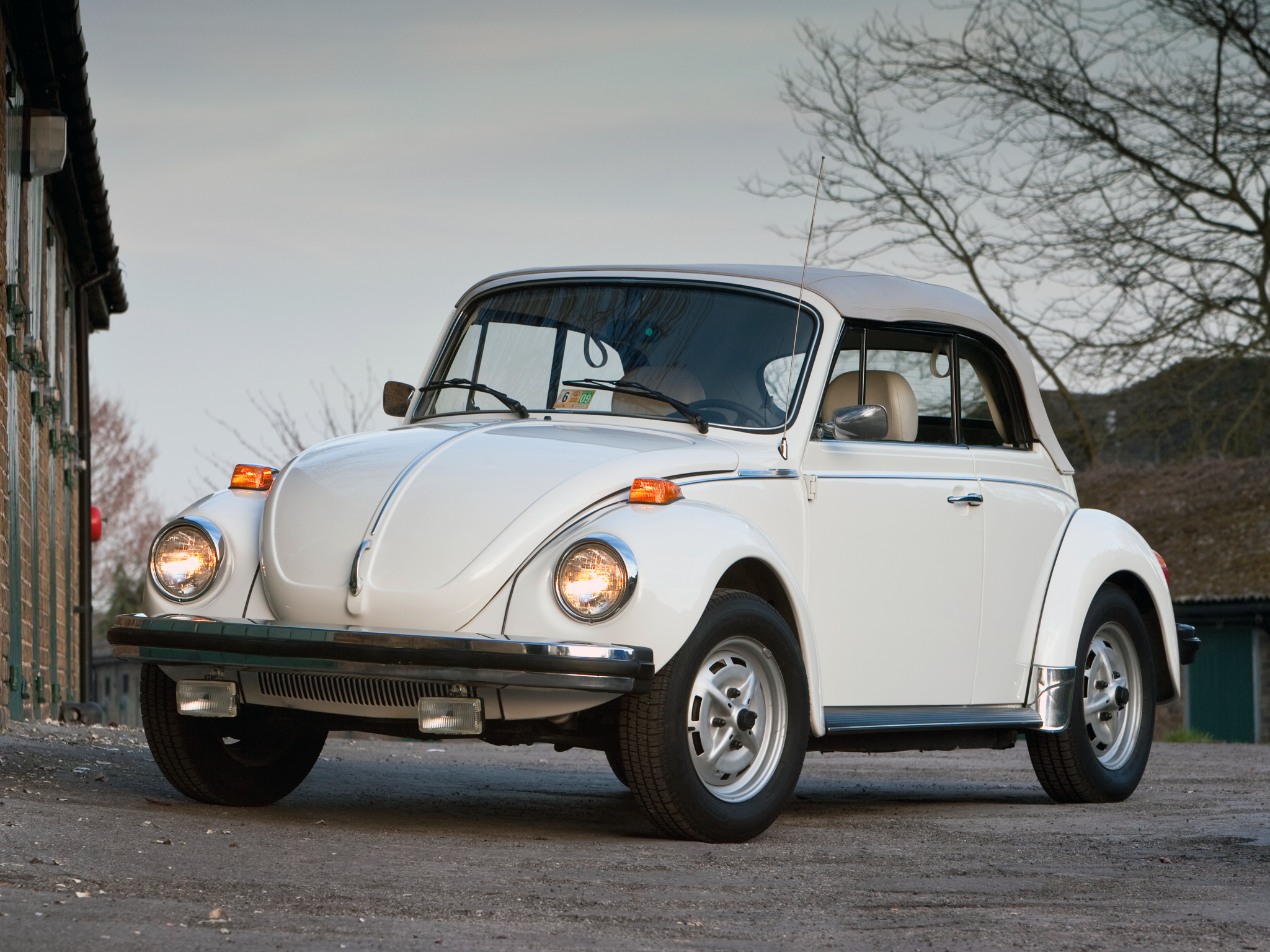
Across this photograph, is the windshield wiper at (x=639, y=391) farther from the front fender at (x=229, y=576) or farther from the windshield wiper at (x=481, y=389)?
the front fender at (x=229, y=576)

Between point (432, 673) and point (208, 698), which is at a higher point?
point (432, 673)

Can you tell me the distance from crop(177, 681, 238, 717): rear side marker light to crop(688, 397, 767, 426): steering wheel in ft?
6.39

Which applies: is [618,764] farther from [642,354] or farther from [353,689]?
[642,354]

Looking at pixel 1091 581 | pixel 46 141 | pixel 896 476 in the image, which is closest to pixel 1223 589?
pixel 46 141

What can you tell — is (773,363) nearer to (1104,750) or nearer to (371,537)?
(371,537)

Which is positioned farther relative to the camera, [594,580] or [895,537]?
[895,537]

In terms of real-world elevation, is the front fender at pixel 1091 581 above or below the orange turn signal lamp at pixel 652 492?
below

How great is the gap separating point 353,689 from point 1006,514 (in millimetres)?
2996

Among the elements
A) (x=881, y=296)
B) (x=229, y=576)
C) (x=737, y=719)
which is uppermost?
(x=881, y=296)

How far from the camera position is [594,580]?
5.09 m

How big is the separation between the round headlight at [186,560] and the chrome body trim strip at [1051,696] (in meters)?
3.42

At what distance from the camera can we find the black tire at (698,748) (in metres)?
5.11

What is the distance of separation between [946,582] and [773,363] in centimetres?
113

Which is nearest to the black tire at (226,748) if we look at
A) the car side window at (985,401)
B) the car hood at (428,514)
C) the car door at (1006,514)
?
the car hood at (428,514)
